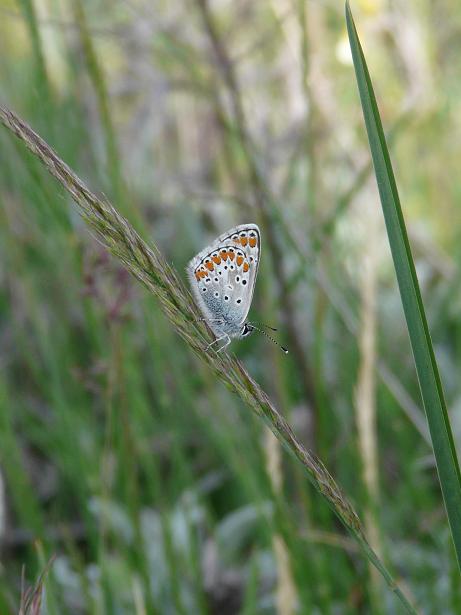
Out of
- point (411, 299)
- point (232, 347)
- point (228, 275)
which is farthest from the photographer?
point (232, 347)

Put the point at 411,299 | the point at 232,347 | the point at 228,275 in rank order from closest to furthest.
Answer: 1. the point at 411,299
2. the point at 228,275
3. the point at 232,347

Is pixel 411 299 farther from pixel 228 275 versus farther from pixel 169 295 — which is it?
pixel 228 275

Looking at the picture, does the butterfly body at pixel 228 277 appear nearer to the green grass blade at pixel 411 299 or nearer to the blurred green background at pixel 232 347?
the blurred green background at pixel 232 347

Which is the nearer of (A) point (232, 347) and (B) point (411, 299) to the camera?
(B) point (411, 299)

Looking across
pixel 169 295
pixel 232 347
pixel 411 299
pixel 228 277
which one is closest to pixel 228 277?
pixel 228 277

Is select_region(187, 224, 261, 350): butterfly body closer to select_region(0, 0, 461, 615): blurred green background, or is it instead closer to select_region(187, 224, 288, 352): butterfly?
select_region(187, 224, 288, 352): butterfly

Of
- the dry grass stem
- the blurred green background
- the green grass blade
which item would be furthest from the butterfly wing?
the green grass blade

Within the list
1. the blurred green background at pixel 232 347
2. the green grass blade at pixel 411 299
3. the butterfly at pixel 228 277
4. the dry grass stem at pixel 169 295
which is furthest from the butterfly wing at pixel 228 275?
the green grass blade at pixel 411 299
